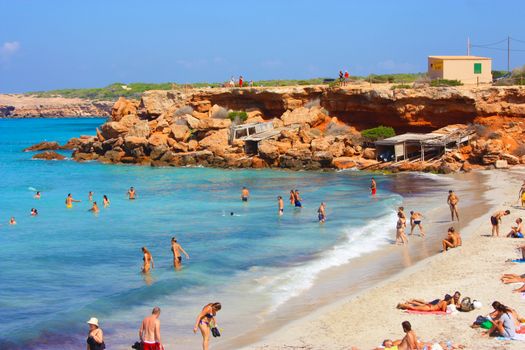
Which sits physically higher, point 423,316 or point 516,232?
point 516,232

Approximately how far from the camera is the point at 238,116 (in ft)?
166

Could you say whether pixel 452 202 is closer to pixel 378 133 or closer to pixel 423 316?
pixel 423 316

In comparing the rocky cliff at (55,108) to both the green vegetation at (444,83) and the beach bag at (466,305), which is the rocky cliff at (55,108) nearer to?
the green vegetation at (444,83)

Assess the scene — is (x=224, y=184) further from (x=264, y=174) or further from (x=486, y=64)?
(x=486, y=64)

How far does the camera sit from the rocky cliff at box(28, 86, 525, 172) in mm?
42688

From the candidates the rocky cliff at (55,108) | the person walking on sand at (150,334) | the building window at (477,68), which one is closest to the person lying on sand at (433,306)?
the person walking on sand at (150,334)

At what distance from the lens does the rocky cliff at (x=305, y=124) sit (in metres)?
42.7

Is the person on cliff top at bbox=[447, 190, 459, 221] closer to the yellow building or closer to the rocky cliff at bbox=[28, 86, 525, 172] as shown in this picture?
the rocky cliff at bbox=[28, 86, 525, 172]

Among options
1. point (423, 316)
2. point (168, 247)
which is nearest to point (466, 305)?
point (423, 316)

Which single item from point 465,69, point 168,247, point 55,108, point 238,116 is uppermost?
point 55,108

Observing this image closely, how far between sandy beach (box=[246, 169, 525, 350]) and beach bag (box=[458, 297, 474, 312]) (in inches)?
4.9

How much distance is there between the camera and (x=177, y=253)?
2036 centimetres

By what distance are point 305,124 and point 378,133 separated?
208 inches

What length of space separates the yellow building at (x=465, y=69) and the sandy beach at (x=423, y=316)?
31.4 m
